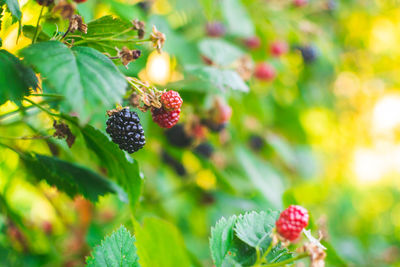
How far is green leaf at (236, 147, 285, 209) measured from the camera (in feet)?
5.27

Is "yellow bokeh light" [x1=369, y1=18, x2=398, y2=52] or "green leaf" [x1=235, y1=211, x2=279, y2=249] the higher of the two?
"yellow bokeh light" [x1=369, y1=18, x2=398, y2=52]

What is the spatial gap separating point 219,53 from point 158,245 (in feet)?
2.15

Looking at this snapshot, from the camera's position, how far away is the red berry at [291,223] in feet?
2.05

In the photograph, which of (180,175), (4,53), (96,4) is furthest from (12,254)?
(96,4)

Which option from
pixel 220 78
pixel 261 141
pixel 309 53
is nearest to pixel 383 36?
pixel 309 53

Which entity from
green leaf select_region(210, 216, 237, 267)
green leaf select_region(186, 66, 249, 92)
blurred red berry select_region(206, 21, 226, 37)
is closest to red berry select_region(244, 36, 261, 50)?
blurred red berry select_region(206, 21, 226, 37)

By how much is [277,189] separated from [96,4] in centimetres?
117

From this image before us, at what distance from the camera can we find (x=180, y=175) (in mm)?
1723

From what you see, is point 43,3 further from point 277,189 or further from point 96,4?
point 277,189

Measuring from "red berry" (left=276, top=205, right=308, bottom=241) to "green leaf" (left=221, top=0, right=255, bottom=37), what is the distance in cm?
101

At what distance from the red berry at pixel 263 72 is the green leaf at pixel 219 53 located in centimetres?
51

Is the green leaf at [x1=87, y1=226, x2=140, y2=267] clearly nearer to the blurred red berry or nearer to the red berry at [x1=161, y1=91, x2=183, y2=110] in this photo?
the red berry at [x1=161, y1=91, x2=183, y2=110]

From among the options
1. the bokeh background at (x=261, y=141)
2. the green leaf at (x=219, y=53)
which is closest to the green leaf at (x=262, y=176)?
the bokeh background at (x=261, y=141)

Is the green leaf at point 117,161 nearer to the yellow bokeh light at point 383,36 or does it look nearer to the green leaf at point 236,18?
the green leaf at point 236,18
